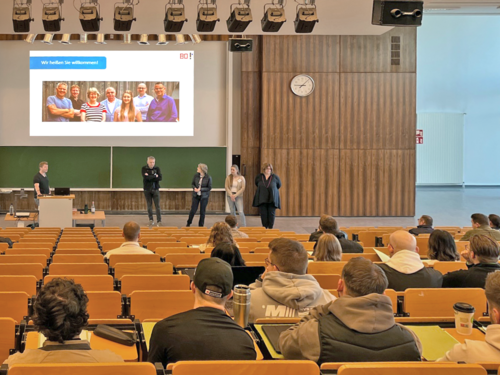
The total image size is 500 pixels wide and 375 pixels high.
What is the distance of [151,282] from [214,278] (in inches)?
69.9

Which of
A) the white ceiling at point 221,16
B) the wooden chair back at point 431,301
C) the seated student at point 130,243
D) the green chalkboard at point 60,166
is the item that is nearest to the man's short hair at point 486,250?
the wooden chair back at point 431,301

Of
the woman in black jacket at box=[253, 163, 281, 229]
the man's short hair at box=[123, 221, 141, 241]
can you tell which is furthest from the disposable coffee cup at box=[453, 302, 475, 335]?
the woman in black jacket at box=[253, 163, 281, 229]

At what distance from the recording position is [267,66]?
1498 centimetres

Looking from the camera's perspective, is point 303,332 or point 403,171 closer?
point 303,332

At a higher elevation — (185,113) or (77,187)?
(185,113)

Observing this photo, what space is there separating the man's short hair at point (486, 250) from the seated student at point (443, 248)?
892 mm

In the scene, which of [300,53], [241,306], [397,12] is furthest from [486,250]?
[300,53]

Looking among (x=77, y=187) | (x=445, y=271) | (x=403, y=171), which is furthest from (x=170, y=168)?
(x=445, y=271)

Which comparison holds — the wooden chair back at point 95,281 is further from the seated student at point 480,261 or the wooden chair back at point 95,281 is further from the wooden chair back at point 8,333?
the seated student at point 480,261

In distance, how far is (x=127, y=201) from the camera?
1541 cm

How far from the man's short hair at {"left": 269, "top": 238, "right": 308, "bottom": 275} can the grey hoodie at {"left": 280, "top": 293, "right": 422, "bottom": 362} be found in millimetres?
805

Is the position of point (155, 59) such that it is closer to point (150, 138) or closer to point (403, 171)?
point (150, 138)

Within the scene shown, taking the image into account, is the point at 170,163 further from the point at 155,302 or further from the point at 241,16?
the point at 155,302

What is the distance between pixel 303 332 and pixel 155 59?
13.5 meters
